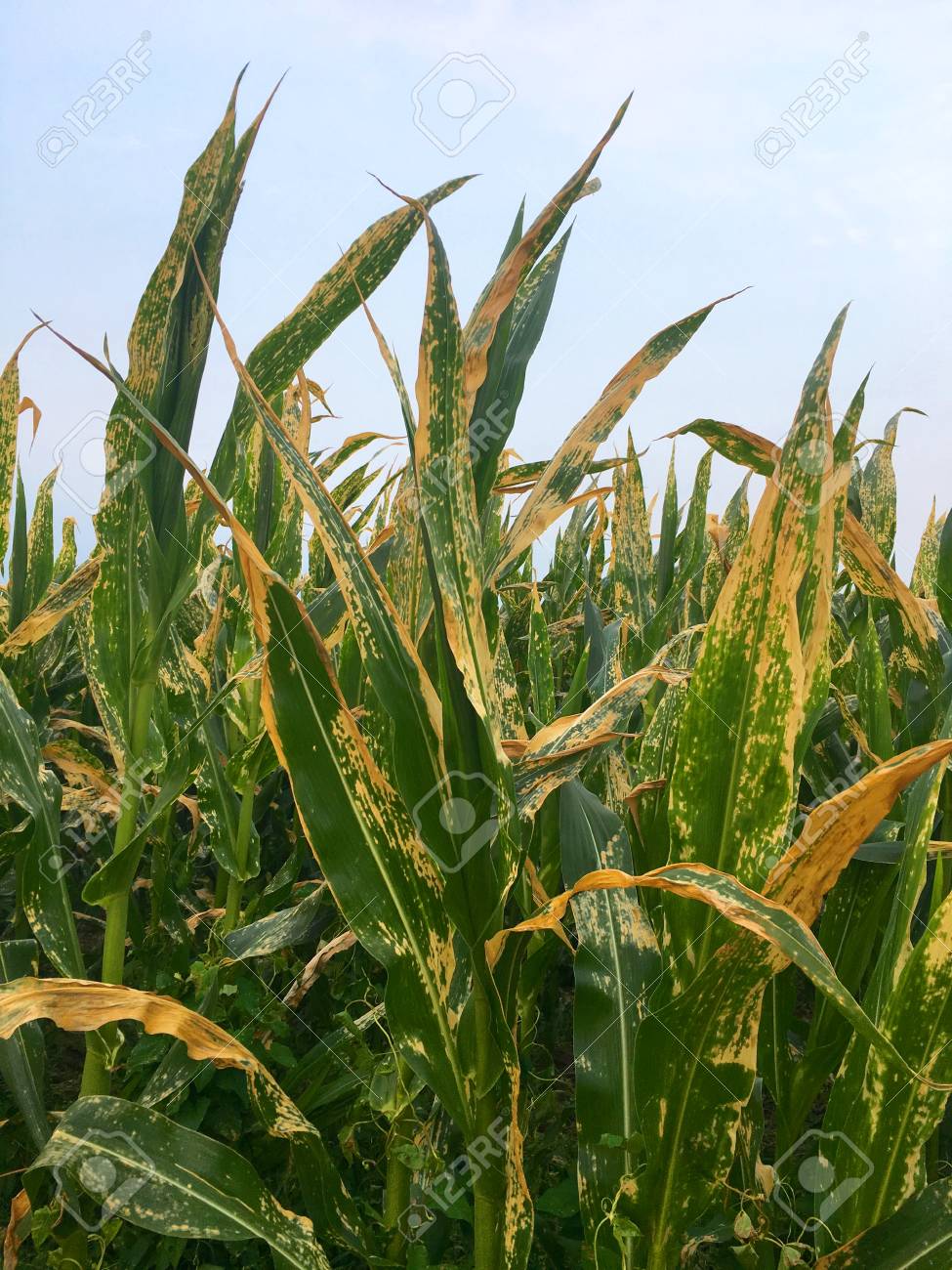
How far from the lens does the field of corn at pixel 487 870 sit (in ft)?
2.11

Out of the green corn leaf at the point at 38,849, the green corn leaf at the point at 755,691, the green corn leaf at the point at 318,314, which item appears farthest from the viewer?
the green corn leaf at the point at 38,849

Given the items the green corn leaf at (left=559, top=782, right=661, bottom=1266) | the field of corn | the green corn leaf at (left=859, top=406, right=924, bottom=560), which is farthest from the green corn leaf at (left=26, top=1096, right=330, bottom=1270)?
the green corn leaf at (left=859, top=406, right=924, bottom=560)

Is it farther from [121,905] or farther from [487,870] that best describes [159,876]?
[487,870]

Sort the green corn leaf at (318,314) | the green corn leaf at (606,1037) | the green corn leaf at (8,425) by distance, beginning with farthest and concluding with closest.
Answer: the green corn leaf at (8,425) < the green corn leaf at (318,314) < the green corn leaf at (606,1037)

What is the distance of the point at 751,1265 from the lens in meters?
0.79

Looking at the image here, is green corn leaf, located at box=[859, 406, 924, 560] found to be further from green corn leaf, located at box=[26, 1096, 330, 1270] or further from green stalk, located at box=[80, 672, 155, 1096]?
green corn leaf, located at box=[26, 1096, 330, 1270]

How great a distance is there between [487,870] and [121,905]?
455 millimetres

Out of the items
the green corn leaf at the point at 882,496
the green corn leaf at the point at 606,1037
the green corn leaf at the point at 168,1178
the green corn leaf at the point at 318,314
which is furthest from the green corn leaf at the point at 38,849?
the green corn leaf at the point at 882,496

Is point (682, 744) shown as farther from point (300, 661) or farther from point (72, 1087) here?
point (72, 1087)

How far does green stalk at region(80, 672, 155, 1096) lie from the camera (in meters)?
0.92

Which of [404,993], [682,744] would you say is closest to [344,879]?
[404,993]

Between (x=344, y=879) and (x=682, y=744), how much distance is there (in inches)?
10.5

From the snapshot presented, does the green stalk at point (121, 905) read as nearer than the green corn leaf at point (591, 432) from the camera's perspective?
No

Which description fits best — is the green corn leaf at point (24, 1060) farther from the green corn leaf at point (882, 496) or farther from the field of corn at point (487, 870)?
the green corn leaf at point (882, 496)
